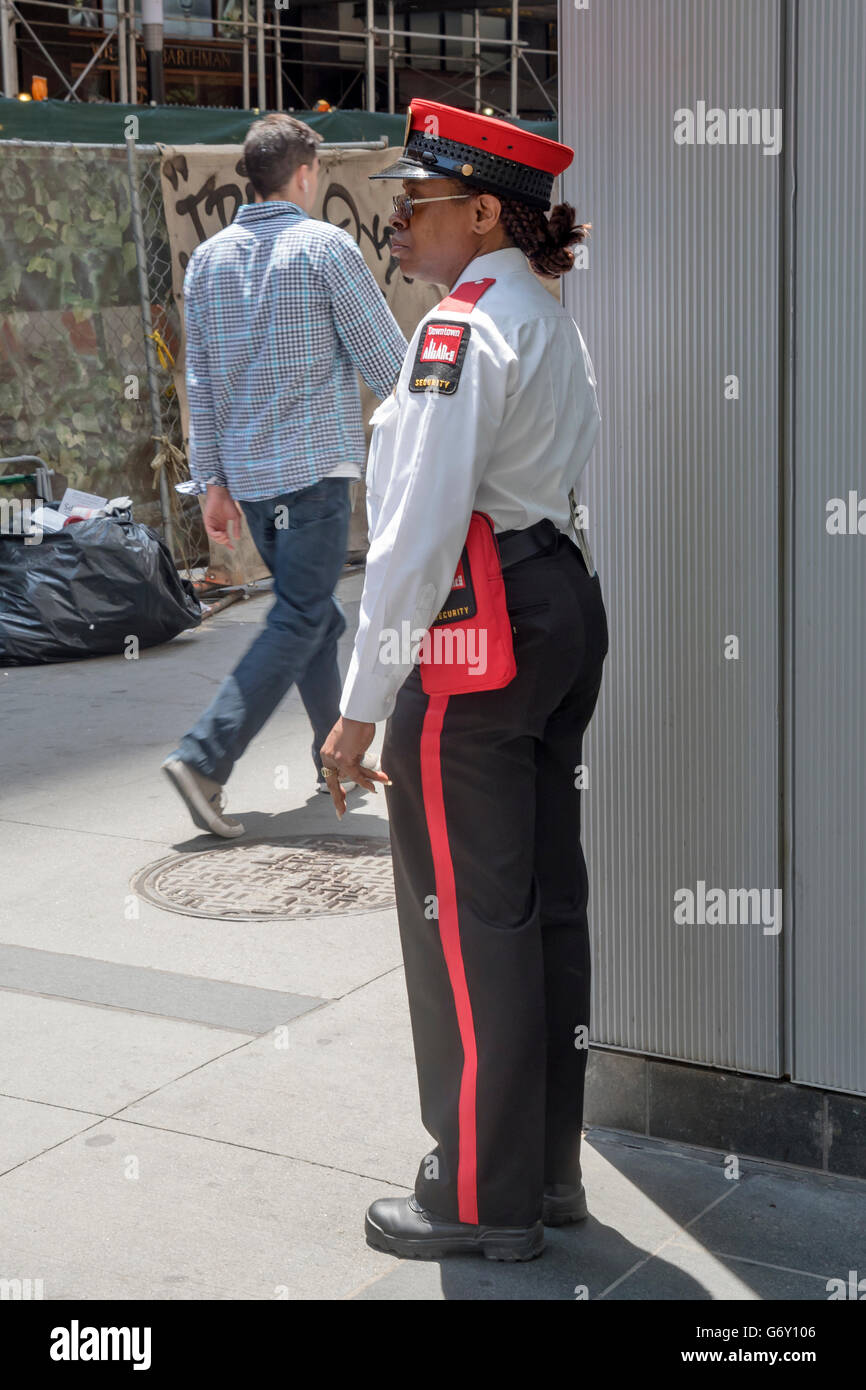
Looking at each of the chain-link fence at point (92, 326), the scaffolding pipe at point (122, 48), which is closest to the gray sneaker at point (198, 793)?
the chain-link fence at point (92, 326)

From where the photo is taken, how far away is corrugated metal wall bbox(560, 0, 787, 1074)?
3111 mm

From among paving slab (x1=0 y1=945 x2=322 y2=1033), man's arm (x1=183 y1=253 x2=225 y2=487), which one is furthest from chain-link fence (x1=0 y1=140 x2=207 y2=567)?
paving slab (x1=0 y1=945 x2=322 y2=1033)

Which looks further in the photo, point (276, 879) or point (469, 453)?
point (276, 879)

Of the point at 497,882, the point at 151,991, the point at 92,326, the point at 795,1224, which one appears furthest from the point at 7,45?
the point at 795,1224

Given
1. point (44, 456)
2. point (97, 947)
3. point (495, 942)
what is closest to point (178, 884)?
point (97, 947)

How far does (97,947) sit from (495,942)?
6.67 ft

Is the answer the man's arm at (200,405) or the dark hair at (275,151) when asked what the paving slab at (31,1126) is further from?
the dark hair at (275,151)

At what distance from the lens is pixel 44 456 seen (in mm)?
9398

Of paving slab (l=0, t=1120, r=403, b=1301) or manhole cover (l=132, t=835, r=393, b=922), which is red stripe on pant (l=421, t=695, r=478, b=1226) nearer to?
paving slab (l=0, t=1120, r=403, b=1301)

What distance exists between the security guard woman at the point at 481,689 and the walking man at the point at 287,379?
2648mm

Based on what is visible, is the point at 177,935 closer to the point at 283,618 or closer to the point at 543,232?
the point at 283,618

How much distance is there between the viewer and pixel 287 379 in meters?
5.70

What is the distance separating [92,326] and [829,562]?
7334 millimetres
